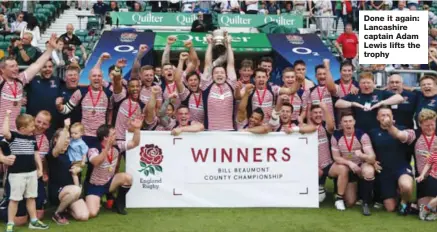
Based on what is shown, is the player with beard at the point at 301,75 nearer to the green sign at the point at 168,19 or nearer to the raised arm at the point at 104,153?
the raised arm at the point at 104,153

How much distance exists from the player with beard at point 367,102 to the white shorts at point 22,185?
3586 mm

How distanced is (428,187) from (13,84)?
466 centimetres

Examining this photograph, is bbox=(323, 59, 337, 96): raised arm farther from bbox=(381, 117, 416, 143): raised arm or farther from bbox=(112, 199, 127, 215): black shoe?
bbox=(112, 199, 127, 215): black shoe

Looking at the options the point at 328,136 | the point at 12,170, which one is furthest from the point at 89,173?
the point at 328,136

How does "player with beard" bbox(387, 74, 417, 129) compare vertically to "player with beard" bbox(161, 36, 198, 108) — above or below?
below

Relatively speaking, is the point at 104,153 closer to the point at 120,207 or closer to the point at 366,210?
the point at 120,207

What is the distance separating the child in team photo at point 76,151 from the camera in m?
6.15

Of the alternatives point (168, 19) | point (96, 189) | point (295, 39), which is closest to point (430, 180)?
point (96, 189)

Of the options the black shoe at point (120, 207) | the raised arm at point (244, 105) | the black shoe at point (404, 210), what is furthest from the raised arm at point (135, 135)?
the black shoe at point (404, 210)

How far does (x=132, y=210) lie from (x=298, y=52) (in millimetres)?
7930

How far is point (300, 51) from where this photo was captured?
44.5ft

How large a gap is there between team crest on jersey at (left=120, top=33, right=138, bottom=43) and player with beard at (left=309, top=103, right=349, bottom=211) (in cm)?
747

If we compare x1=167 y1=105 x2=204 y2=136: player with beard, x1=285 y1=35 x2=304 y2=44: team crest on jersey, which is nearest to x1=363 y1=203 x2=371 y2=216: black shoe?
x1=167 y1=105 x2=204 y2=136: player with beard

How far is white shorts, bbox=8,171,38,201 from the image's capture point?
5574mm
